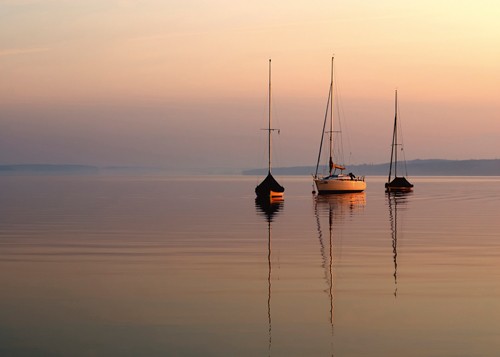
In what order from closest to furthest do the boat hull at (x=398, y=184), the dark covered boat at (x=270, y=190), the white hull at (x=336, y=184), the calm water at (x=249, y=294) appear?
the calm water at (x=249, y=294) < the dark covered boat at (x=270, y=190) < the white hull at (x=336, y=184) < the boat hull at (x=398, y=184)

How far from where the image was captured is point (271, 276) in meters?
24.9

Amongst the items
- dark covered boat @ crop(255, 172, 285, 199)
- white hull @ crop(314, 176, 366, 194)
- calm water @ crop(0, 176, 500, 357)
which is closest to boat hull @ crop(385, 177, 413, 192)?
white hull @ crop(314, 176, 366, 194)

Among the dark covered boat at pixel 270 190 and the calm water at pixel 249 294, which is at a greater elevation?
the dark covered boat at pixel 270 190

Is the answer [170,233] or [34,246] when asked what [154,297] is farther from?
[170,233]

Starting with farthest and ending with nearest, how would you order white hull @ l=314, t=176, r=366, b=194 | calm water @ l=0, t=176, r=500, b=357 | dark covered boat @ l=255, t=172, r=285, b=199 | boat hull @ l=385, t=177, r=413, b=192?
1. boat hull @ l=385, t=177, r=413, b=192
2. white hull @ l=314, t=176, r=366, b=194
3. dark covered boat @ l=255, t=172, r=285, b=199
4. calm water @ l=0, t=176, r=500, b=357

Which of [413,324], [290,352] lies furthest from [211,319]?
[413,324]

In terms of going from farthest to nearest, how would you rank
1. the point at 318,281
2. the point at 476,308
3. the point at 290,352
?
1. the point at 318,281
2. the point at 476,308
3. the point at 290,352

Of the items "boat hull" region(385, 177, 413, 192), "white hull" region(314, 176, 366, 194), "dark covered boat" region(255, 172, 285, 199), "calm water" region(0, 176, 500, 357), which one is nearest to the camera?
"calm water" region(0, 176, 500, 357)

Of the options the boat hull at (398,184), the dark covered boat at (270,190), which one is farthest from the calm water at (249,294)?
the boat hull at (398,184)

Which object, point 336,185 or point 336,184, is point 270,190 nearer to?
point 336,184

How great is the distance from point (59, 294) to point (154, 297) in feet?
8.61

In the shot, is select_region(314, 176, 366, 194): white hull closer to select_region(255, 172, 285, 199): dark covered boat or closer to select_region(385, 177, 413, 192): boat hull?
select_region(385, 177, 413, 192): boat hull

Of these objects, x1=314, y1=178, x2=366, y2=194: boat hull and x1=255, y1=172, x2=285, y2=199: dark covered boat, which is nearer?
x1=255, y1=172, x2=285, y2=199: dark covered boat

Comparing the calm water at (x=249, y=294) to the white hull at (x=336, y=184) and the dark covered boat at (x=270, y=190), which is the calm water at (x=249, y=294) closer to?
the dark covered boat at (x=270, y=190)
